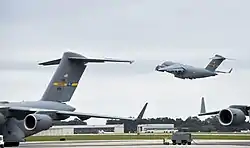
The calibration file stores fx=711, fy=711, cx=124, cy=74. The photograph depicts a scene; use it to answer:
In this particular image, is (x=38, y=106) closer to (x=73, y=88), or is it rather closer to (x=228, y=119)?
(x=73, y=88)

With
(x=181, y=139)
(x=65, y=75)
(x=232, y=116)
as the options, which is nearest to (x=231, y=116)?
(x=232, y=116)

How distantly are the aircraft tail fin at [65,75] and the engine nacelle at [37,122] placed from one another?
5416mm

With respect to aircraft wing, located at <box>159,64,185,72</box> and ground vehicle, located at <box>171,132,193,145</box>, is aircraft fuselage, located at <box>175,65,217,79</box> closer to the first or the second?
aircraft wing, located at <box>159,64,185,72</box>

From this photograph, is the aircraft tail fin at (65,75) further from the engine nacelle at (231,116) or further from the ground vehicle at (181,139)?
the engine nacelle at (231,116)

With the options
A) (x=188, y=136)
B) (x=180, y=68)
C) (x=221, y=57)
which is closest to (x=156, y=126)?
(x=221, y=57)

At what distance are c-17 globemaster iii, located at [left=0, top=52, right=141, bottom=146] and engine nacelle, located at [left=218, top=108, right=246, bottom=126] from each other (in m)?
7.27

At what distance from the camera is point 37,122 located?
5409 centimetres

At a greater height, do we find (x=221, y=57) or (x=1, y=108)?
(x=221, y=57)

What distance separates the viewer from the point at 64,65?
6041cm

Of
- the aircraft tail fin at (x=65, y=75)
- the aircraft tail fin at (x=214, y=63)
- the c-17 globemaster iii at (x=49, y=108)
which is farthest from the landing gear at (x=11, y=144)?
the aircraft tail fin at (x=214, y=63)

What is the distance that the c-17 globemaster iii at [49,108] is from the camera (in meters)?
55.1

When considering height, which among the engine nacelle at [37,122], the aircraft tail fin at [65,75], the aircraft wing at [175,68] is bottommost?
the engine nacelle at [37,122]

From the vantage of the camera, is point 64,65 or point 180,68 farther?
point 180,68

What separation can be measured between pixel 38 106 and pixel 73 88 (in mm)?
4708
